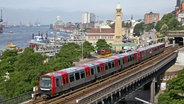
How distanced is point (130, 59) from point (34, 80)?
17760 millimetres

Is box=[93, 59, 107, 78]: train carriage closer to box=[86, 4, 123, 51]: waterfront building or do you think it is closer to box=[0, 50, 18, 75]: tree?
box=[0, 50, 18, 75]: tree

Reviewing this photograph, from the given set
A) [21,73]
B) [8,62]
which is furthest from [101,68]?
[8,62]

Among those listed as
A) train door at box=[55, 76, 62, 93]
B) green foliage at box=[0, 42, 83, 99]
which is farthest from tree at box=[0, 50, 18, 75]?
train door at box=[55, 76, 62, 93]

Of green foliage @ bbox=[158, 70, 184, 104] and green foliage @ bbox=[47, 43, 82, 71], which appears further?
green foliage @ bbox=[47, 43, 82, 71]

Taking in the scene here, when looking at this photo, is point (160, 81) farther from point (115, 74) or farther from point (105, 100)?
point (105, 100)

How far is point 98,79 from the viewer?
49125 millimetres

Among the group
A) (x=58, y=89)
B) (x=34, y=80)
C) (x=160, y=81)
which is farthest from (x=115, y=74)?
(x=160, y=81)

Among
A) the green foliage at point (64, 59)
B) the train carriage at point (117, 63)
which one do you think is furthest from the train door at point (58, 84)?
the green foliage at point (64, 59)

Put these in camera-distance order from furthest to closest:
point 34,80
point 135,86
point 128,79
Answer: point 34,80
point 135,86
point 128,79

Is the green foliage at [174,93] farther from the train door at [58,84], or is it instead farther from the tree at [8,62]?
the tree at [8,62]

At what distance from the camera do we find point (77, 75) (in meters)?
42.1

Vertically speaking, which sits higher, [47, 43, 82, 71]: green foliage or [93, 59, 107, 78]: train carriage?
[93, 59, 107, 78]: train carriage

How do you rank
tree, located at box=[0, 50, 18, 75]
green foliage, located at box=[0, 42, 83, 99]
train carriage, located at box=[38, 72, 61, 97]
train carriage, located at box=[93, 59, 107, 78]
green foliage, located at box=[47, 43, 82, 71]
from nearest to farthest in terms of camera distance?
train carriage, located at box=[38, 72, 61, 97] → train carriage, located at box=[93, 59, 107, 78] → green foliage, located at box=[0, 42, 83, 99] → green foliage, located at box=[47, 43, 82, 71] → tree, located at box=[0, 50, 18, 75]

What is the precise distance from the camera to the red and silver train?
3769cm
